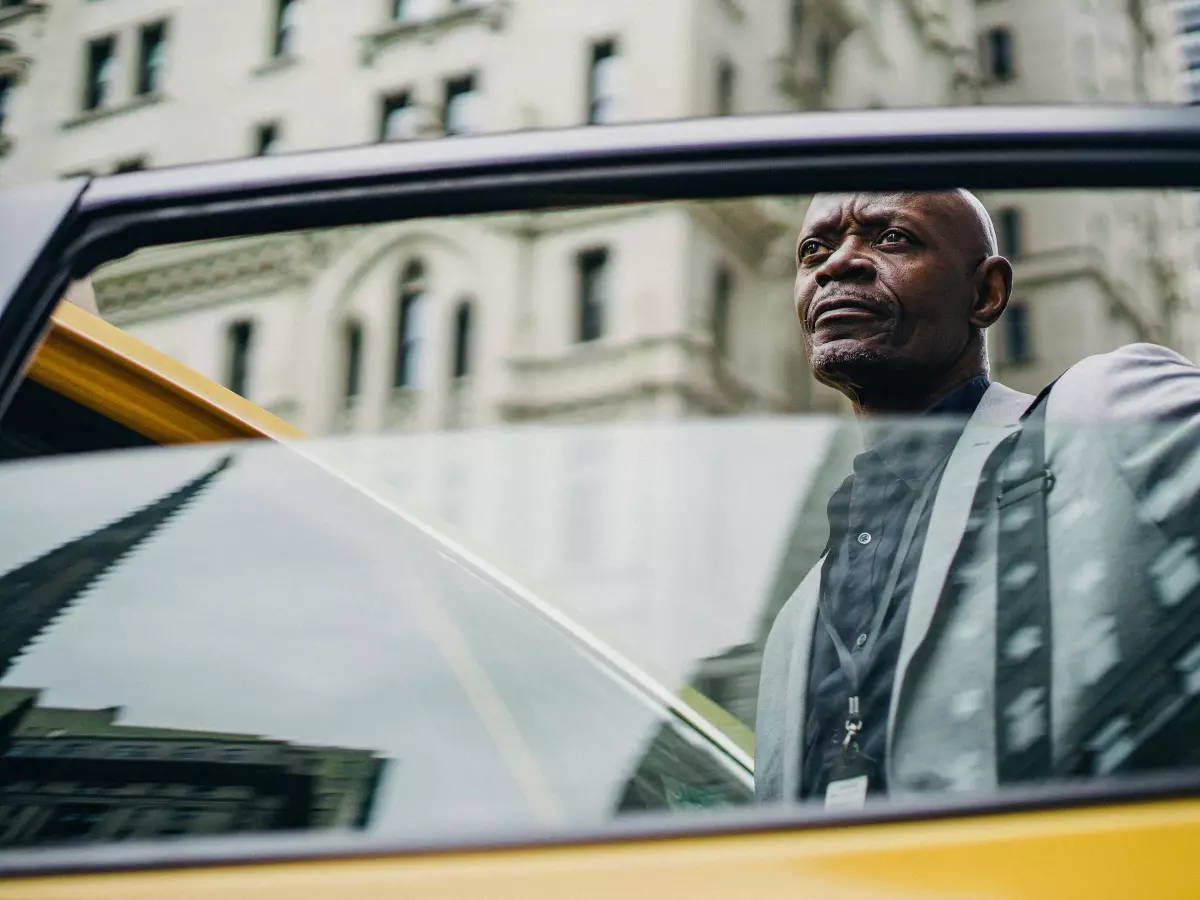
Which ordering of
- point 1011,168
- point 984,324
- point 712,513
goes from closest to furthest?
point 1011,168
point 984,324
point 712,513

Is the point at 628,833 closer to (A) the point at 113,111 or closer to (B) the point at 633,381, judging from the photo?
(B) the point at 633,381

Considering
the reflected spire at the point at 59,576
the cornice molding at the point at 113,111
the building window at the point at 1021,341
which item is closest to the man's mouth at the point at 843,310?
the reflected spire at the point at 59,576

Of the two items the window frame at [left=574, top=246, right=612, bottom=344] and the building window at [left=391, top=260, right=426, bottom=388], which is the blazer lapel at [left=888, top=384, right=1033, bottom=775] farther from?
the window frame at [left=574, top=246, right=612, bottom=344]

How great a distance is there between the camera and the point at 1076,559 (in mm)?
934

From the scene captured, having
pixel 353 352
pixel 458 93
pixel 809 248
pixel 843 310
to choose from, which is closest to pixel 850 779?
pixel 843 310

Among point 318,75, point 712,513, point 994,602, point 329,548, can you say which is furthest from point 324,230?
point 318,75

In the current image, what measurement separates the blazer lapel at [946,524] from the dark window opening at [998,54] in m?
26.5

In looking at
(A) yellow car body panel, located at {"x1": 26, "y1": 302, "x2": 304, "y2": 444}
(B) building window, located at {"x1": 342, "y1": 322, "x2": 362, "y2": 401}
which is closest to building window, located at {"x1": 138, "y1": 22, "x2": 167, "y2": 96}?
(B) building window, located at {"x1": 342, "y1": 322, "x2": 362, "y2": 401}

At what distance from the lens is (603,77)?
19234 millimetres

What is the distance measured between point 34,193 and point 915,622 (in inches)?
32.6

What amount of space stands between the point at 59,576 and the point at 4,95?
25.3 metres

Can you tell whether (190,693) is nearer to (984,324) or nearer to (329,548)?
(329,548)

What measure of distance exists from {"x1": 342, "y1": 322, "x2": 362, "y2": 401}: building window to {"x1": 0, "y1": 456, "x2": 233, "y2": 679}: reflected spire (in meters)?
10.4

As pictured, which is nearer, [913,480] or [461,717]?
[461,717]
